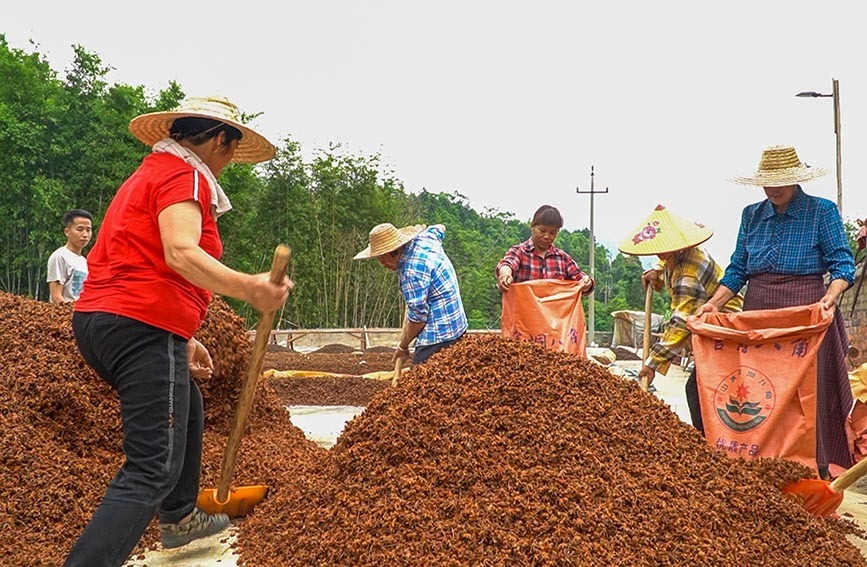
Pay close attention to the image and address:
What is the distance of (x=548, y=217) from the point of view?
3.83 m

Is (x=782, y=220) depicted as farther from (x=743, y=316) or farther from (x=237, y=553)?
(x=237, y=553)

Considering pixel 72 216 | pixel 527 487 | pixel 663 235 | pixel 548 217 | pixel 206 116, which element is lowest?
pixel 527 487

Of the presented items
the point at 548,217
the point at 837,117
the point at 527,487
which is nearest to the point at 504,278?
the point at 548,217

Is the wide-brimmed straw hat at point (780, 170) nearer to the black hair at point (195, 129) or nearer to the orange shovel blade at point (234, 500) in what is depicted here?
the black hair at point (195, 129)

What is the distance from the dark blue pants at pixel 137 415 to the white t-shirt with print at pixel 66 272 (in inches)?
107

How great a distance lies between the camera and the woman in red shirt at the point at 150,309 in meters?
1.59

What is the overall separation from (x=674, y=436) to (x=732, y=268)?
44.2 inches

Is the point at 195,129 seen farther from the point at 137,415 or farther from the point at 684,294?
the point at 684,294

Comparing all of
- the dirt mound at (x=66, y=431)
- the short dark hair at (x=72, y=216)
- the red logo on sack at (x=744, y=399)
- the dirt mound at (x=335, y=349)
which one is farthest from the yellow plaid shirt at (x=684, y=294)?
the dirt mound at (x=335, y=349)

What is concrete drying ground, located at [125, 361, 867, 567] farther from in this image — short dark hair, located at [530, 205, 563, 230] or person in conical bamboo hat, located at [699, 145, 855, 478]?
short dark hair, located at [530, 205, 563, 230]

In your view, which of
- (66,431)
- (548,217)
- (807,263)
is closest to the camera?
(66,431)

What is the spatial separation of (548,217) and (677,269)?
0.72 metres

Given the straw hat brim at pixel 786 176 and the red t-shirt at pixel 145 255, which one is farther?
the straw hat brim at pixel 786 176

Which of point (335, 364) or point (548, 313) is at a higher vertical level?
point (548, 313)
